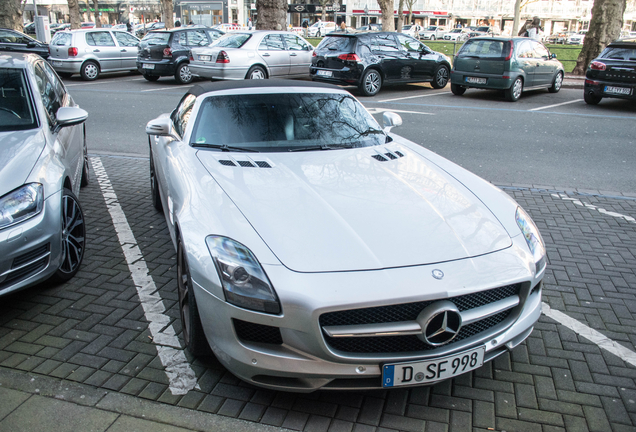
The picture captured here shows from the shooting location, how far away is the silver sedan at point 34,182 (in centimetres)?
334

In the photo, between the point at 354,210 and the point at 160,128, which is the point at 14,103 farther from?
the point at 354,210

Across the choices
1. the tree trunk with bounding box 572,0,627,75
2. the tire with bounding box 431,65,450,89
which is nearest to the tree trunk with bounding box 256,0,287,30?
the tire with bounding box 431,65,450,89

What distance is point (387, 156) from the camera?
12.9 feet

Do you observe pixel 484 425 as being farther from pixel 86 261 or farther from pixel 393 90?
pixel 393 90

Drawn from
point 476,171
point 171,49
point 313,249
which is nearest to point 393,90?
point 171,49

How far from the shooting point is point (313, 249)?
2.64 meters

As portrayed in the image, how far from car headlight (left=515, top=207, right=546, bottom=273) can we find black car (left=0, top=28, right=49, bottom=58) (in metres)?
17.6

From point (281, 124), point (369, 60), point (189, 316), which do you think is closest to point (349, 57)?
point (369, 60)

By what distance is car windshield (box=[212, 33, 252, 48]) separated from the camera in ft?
49.4

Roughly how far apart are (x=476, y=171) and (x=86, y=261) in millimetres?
5099

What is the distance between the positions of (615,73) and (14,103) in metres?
12.6

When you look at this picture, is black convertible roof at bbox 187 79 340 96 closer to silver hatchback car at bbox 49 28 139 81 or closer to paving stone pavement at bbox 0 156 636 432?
paving stone pavement at bbox 0 156 636 432

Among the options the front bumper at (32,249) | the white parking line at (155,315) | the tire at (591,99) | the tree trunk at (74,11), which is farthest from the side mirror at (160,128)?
the tree trunk at (74,11)

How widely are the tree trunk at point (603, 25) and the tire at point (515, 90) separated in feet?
21.1
